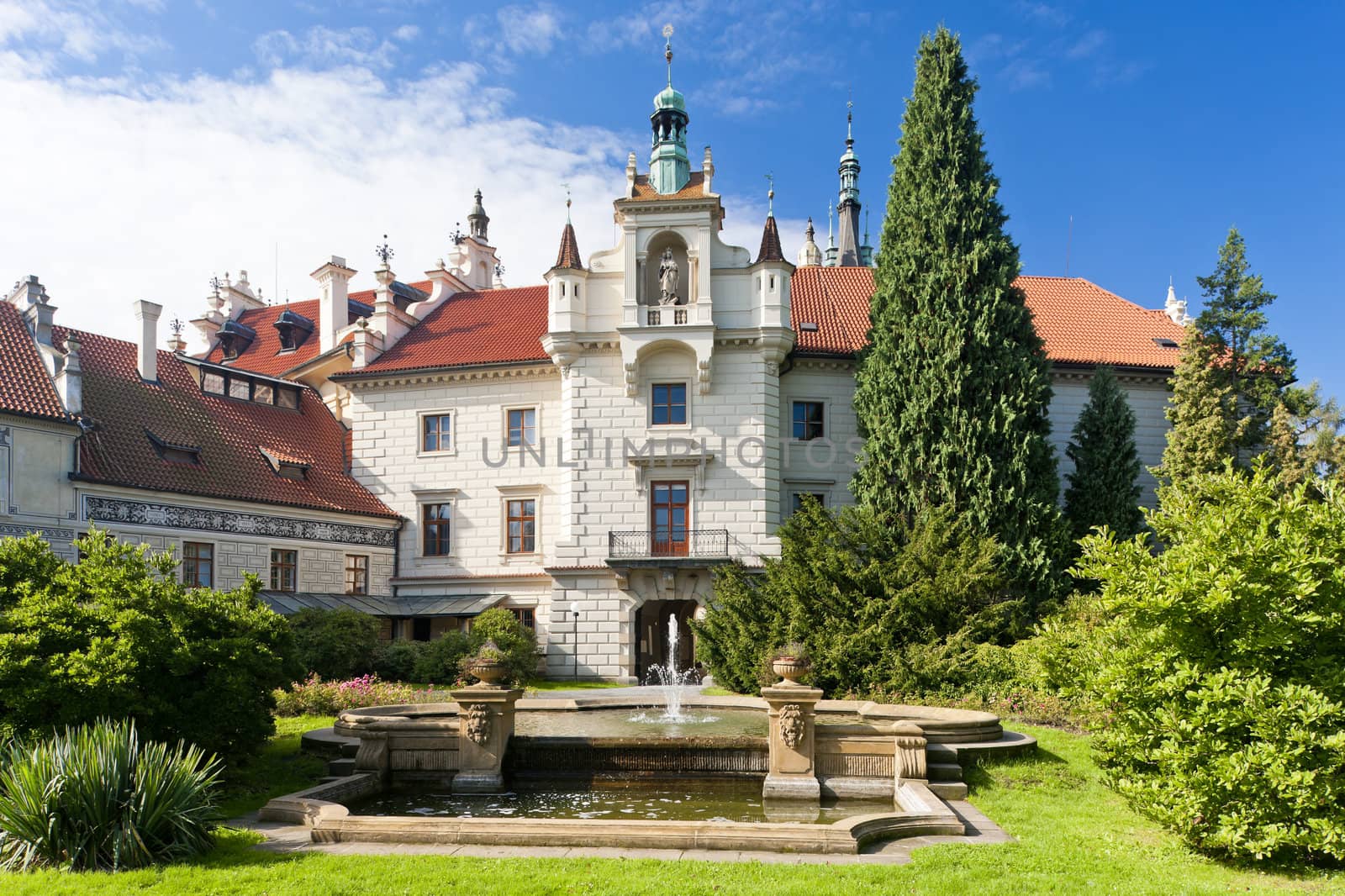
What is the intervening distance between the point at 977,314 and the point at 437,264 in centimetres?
2117

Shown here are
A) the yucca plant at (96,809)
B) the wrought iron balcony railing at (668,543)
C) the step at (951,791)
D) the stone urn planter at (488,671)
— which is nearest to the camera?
the yucca plant at (96,809)

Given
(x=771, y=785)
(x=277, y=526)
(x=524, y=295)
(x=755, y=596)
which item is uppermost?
(x=524, y=295)

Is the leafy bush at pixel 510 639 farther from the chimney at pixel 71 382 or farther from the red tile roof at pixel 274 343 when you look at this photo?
the red tile roof at pixel 274 343

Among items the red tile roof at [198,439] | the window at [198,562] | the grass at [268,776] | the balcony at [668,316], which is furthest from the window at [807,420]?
the grass at [268,776]

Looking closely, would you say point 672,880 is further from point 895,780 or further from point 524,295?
point 524,295

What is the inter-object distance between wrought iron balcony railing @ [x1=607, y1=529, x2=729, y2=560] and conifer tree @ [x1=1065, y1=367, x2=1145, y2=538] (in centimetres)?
1061

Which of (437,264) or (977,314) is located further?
(437,264)

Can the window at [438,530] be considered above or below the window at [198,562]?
above

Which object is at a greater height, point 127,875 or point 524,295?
point 524,295

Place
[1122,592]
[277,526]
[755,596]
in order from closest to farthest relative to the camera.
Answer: [1122,592], [755,596], [277,526]

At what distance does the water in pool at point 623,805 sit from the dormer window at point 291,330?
107 ft

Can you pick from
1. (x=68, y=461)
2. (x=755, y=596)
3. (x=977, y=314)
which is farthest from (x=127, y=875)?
(x=977, y=314)

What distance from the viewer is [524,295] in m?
36.5

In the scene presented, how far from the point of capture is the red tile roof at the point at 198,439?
26047mm
